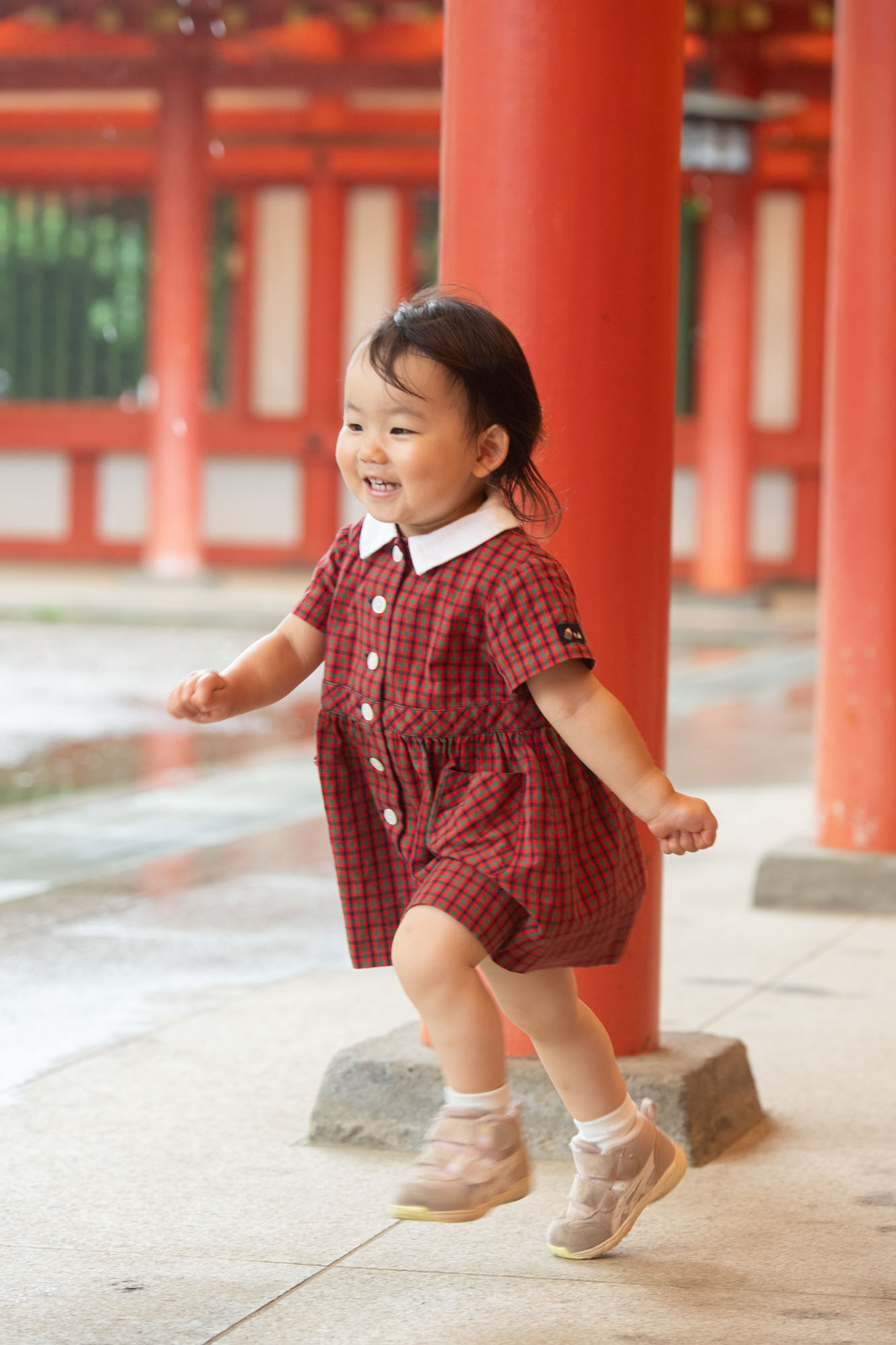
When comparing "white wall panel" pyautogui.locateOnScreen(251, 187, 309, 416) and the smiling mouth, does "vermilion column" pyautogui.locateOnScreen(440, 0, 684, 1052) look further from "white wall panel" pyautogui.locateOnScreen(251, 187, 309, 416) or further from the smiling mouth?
"white wall panel" pyautogui.locateOnScreen(251, 187, 309, 416)

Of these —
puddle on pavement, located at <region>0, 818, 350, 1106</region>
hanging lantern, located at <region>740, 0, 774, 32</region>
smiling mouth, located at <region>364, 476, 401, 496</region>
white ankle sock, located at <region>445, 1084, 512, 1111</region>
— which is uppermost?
hanging lantern, located at <region>740, 0, 774, 32</region>

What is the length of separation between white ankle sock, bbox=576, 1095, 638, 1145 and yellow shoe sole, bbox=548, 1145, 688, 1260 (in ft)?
0.26

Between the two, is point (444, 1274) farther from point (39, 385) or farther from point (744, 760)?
point (39, 385)

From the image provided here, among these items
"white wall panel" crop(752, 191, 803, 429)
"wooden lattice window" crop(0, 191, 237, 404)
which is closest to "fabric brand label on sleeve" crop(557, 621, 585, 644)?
"white wall panel" crop(752, 191, 803, 429)

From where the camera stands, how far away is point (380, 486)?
1.97 meters

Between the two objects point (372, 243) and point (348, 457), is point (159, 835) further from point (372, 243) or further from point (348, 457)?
point (372, 243)

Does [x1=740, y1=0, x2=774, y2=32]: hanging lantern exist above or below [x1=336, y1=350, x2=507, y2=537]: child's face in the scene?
above

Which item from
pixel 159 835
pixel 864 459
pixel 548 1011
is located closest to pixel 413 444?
pixel 548 1011

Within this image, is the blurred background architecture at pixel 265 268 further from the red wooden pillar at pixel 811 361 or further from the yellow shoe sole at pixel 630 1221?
the yellow shoe sole at pixel 630 1221

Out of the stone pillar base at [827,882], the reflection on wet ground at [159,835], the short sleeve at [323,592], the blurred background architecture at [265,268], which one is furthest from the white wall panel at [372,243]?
the short sleeve at [323,592]

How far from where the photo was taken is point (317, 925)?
3.98 meters

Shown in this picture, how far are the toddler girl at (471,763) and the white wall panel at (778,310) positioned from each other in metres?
14.2

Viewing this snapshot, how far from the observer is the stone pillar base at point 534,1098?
2445mm

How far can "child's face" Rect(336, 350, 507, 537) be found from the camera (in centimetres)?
193
